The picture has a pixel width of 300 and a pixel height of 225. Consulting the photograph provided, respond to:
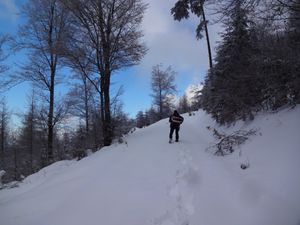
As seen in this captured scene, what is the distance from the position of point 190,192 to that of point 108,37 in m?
12.0

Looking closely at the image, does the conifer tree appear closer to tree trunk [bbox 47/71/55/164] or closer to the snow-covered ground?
the snow-covered ground

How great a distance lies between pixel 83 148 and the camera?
16.8 metres

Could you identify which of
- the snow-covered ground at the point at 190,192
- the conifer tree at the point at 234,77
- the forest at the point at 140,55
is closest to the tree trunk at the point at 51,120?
the forest at the point at 140,55

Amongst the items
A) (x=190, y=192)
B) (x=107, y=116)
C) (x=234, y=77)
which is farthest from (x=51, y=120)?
(x=190, y=192)

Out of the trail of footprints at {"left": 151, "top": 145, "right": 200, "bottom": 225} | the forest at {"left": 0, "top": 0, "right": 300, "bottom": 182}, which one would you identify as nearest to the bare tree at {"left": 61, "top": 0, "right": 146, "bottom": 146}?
the forest at {"left": 0, "top": 0, "right": 300, "bottom": 182}

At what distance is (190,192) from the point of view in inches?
264

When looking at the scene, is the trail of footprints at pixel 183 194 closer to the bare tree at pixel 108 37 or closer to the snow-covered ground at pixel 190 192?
the snow-covered ground at pixel 190 192

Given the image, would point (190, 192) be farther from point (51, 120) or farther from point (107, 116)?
point (51, 120)

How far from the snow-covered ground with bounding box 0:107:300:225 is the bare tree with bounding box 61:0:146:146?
743 centimetres

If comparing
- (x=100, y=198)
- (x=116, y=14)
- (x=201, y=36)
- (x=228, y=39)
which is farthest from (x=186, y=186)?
(x=201, y=36)

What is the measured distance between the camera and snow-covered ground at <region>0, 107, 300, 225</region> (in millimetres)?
5410

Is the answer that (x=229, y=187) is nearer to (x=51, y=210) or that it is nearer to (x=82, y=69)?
(x=51, y=210)

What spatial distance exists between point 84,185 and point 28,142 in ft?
104

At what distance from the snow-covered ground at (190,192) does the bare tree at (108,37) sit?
743 cm
